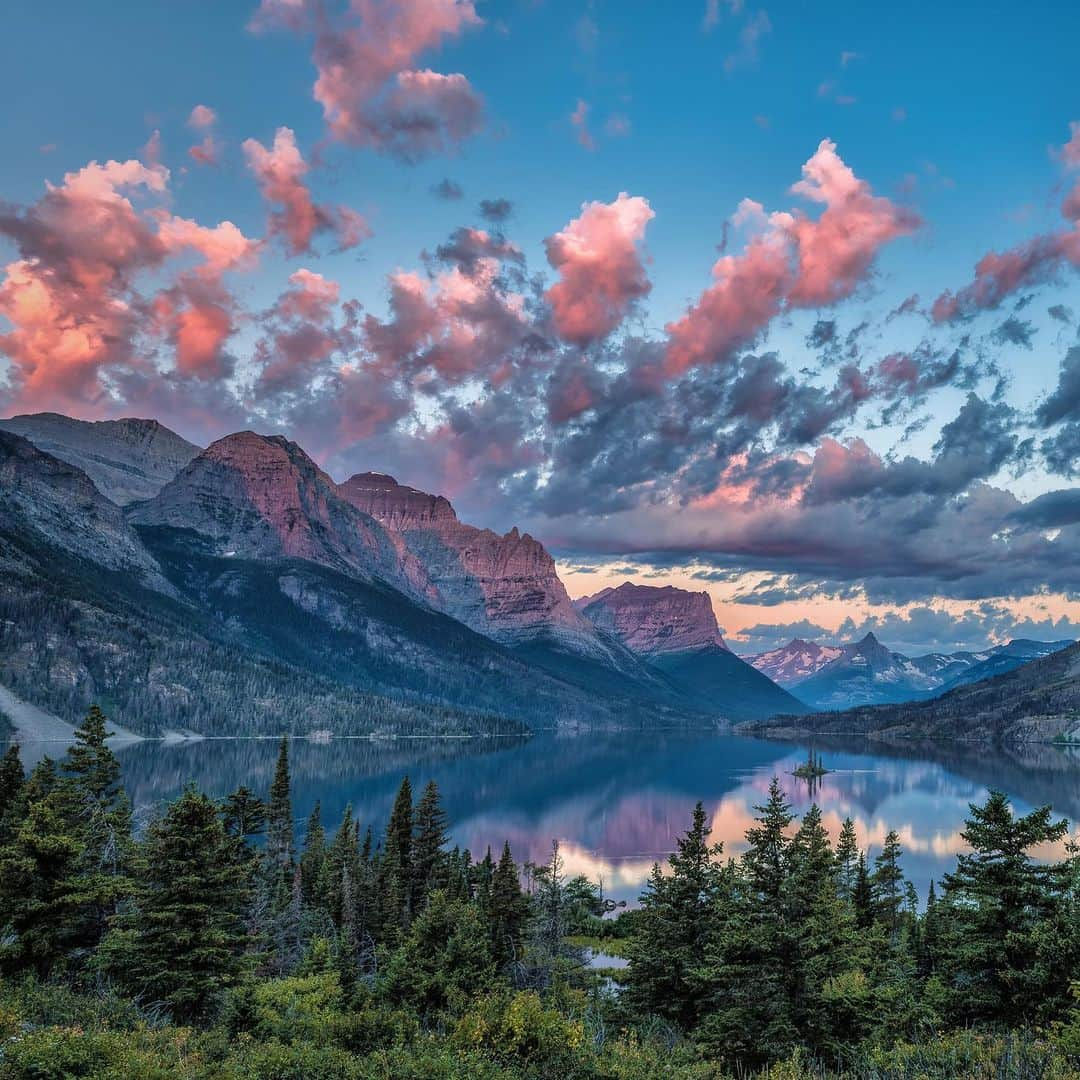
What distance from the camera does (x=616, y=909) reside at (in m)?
93.6

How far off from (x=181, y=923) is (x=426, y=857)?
41.3 meters

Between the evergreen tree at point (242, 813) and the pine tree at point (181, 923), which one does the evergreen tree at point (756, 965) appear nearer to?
the pine tree at point (181, 923)

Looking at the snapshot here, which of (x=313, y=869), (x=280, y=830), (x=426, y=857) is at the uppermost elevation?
(x=280, y=830)

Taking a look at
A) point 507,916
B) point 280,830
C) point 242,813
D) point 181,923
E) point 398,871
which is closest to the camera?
point 181,923

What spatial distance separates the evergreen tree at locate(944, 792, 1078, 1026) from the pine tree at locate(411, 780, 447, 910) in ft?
153

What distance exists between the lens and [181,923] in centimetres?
3098

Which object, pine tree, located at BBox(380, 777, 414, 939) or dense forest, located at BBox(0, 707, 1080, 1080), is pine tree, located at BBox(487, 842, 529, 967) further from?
dense forest, located at BBox(0, 707, 1080, 1080)

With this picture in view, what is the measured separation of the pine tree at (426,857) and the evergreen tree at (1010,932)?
46565 millimetres

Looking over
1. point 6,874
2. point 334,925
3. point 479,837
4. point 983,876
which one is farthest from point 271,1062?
point 479,837

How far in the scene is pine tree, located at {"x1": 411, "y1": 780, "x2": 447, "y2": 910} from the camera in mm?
67856

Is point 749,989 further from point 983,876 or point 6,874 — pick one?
point 6,874

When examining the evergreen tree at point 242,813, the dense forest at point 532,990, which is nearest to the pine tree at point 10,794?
the dense forest at point 532,990

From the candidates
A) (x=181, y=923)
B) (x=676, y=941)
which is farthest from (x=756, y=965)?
(x=181, y=923)

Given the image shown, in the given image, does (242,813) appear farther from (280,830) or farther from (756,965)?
(756,965)
